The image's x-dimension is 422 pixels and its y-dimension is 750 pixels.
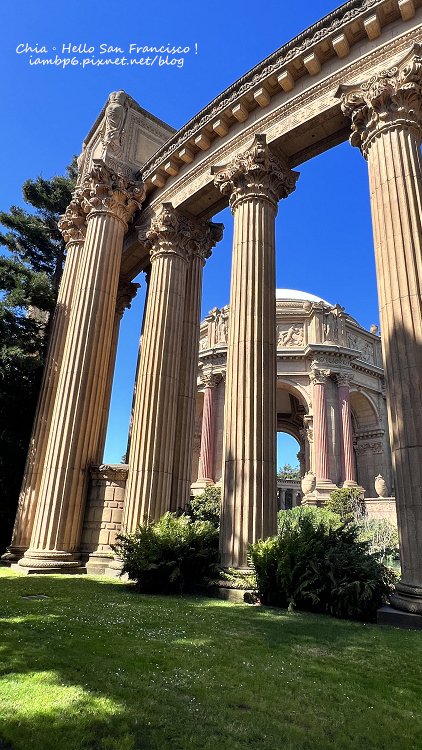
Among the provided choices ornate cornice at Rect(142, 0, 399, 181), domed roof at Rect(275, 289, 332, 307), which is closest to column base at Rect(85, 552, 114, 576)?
ornate cornice at Rect(142, 0, 399, 181)

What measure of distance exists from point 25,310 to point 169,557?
586 inches

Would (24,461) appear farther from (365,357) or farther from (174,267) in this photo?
(365,357)

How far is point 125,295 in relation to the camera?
21453mm

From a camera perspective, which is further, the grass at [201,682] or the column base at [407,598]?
the column base at [407,598]

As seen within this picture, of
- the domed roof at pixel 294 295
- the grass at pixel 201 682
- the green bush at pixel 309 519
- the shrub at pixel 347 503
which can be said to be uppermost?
the domed roof at pixel 294 295

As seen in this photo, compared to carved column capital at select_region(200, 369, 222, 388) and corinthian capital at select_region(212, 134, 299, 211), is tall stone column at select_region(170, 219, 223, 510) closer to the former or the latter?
corinthian capital at select_region(212, 134, 299, 211)

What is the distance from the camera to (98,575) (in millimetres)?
13148

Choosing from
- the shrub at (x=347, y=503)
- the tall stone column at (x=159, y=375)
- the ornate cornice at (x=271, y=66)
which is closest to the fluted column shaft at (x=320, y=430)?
the shrub at (x=347, y=503)

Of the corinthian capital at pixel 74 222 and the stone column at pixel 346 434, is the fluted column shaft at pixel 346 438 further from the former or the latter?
the corinthian capital at pixel 74 222

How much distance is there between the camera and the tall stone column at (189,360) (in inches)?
603

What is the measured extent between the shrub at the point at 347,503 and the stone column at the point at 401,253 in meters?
24.5

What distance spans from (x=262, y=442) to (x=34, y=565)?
7.73 m

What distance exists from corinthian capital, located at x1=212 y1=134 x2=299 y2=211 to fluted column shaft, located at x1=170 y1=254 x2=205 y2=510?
4.35 m

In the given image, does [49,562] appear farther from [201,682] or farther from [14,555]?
[201,682]
